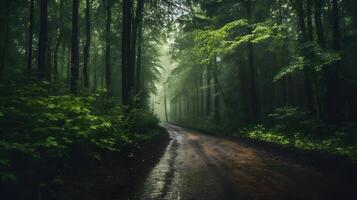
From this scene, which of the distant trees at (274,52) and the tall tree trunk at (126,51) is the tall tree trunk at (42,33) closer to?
the tall tree trunk at (126,51)

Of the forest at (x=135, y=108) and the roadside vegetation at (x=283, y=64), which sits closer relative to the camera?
the forest at (x=135, y=108)

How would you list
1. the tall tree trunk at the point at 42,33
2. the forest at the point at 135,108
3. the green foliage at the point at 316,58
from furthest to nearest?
1. the tall tree trunk at the point at 42,33
2. the green foliage at the point at 316,58
3. the forest at the point at 135,108

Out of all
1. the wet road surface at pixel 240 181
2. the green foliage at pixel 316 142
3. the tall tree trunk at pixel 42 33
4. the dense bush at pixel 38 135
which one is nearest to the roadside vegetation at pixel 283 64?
the green foliage at pixel 316 142

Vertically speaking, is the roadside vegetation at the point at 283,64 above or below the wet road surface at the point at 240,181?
above

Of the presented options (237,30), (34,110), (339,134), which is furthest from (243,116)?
(34,110)

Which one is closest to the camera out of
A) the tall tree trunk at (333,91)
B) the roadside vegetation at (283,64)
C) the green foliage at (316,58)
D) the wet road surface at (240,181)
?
the wet road surface at (240,181)

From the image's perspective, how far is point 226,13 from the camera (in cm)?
2472

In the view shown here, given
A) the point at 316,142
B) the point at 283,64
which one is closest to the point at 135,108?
the point at 316,142

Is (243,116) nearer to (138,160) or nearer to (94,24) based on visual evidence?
(94,24)

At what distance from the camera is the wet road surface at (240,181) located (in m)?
6.18

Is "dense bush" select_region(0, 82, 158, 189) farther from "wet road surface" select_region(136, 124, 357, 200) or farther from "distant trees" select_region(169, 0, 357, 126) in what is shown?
"distant trees" select_region(169, 0, 357, 126)

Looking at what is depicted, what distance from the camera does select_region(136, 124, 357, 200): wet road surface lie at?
618cm

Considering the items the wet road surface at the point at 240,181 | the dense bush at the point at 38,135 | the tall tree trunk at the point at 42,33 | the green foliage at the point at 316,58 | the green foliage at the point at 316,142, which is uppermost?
the tall tree trunk at the point at 42,33

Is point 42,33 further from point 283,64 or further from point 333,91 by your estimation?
point 283,64
